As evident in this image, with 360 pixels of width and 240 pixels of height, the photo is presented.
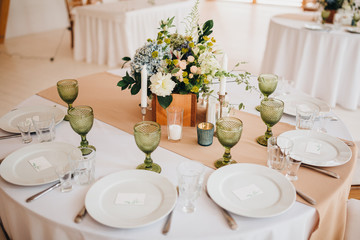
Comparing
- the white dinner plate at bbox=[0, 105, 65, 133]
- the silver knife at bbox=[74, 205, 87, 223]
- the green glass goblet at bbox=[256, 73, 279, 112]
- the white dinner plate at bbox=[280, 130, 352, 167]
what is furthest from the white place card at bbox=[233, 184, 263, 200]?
the white dinner plate at bbox=[0, 105, 65, 133]

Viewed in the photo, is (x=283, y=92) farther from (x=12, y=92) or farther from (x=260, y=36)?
(x=260, y=36)

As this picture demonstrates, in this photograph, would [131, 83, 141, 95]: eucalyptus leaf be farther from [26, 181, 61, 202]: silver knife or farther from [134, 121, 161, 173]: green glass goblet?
[26, 181, 61, 202]: silver knife

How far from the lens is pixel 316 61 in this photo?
11.8 feet

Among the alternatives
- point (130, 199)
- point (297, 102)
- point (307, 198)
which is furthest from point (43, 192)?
point (297, 102)

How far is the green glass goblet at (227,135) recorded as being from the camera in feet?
4.17

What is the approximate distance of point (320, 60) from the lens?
11.8ft

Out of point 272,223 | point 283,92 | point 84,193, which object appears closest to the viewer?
point 272,223

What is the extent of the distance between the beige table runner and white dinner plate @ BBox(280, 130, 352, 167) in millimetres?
37

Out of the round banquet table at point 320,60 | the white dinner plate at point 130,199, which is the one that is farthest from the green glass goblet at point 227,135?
the round banquet table at point 320,60

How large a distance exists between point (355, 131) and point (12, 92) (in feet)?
13.3

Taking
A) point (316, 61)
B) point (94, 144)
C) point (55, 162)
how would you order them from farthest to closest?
point (316, 61), point (94, 144), point (55, 162)

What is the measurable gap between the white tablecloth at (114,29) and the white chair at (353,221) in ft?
12.8

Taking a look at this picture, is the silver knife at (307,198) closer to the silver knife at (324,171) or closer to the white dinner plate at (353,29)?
the silver knife at (324,171)

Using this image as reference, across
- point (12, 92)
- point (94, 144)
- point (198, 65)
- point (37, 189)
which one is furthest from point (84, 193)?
point (12, 92)
